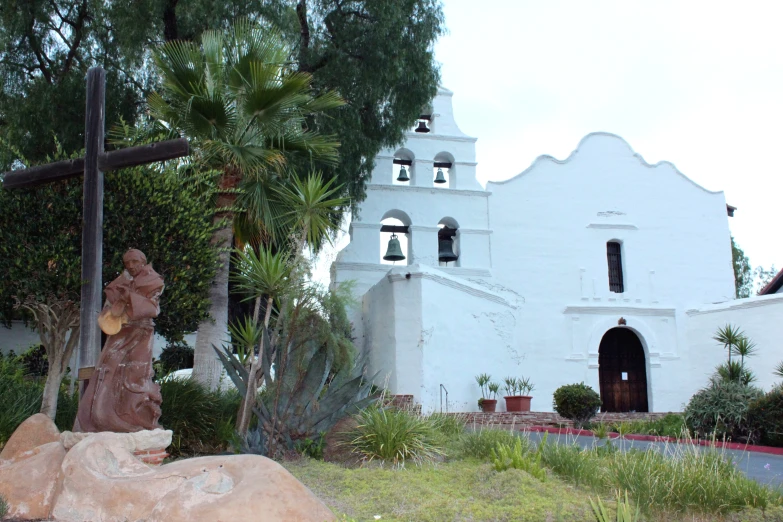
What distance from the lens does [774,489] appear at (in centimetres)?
635

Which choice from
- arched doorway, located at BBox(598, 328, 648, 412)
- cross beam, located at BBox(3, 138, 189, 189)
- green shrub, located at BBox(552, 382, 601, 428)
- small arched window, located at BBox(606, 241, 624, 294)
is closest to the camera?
cross beam, located at BBox(3, 138, 189, 189)

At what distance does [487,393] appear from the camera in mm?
17141

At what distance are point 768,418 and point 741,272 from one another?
83.5ft

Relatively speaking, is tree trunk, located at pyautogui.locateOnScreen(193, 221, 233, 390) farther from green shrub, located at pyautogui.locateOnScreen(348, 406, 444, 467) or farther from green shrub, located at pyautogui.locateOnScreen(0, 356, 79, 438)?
green shrub, located at pyautogui.locateOnScreen(348, 406, 444, 467)

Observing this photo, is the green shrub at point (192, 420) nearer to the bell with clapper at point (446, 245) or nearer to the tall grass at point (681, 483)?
the tall grass at point (681, 483)

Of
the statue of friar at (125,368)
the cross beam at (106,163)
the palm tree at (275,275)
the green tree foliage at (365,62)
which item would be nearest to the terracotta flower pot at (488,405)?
the green tree foliage at (365,62)

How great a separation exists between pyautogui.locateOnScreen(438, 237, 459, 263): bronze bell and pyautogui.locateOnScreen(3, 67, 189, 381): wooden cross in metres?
12.5

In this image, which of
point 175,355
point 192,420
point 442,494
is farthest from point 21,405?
point 175,355

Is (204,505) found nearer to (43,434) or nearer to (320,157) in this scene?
(43,434)

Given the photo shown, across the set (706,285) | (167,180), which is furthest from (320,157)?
(706,285)

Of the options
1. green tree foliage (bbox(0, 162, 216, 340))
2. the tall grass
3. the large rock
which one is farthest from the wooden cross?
the tall grass

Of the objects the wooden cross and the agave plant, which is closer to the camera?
the wooden cross

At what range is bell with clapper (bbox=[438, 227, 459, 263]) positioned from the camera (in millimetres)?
19391

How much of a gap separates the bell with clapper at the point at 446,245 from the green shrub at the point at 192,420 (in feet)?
34.9
